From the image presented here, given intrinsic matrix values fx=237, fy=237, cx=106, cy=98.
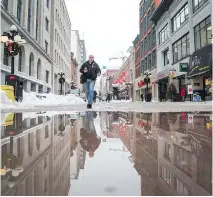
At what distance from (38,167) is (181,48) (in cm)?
3012

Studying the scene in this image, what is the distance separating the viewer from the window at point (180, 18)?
91.2 feet

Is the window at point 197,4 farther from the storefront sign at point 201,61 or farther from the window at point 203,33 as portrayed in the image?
the storefront sign at point 201,61

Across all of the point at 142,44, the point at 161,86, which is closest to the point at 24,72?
the point at 161,86

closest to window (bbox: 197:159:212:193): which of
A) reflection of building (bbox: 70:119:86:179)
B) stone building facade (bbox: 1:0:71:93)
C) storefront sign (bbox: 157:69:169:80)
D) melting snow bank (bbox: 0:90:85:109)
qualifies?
reflection of building (bbox: 70:119:86:179)

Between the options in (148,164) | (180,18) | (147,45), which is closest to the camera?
(148,164)

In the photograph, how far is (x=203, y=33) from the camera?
23.1m

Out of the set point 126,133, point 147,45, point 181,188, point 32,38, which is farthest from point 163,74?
point 181,188

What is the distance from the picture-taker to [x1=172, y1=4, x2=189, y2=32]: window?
91.2ft

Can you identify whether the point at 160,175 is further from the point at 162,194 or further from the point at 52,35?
the point at 52,35

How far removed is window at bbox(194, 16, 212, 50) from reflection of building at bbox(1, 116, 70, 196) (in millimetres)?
21754

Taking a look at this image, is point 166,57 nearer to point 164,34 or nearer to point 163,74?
point 163,74

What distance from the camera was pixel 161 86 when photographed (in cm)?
3753

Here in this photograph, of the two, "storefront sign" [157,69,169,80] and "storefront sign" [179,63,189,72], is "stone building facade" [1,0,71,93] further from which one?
"storefront sign" [157,69,169,80]

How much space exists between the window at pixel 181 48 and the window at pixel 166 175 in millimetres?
28084
